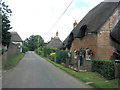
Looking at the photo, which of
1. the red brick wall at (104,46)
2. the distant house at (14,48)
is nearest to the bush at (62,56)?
the red brick wall at (104,46)

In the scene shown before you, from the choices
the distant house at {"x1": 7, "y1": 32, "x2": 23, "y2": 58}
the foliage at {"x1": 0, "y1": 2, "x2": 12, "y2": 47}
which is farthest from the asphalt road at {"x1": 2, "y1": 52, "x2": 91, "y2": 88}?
the distant house at {"x1": 7, "y1": 32, "x2": 23, "y2": 58}

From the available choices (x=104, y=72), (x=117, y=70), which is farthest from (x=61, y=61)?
(x=117, y=70)

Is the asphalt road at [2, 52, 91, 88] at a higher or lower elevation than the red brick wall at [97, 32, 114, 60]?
lower

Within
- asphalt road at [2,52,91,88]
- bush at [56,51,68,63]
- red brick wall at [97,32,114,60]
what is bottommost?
asphalt road at [2,52,91,88]

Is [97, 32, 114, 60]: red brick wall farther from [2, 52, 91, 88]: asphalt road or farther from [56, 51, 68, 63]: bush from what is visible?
[56, 51, 68, 63]: bush

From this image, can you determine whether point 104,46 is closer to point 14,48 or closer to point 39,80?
point 39,80

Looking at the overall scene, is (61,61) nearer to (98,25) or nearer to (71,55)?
(71,55)

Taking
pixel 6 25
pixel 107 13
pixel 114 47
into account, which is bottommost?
pixel 114 47

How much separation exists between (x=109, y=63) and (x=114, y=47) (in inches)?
199

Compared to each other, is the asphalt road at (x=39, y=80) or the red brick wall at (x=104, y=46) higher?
the red brick wall at (x=104, y=46)

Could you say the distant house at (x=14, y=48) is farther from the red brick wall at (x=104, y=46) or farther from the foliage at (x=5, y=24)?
the red brick wall at (x=104, y=46)

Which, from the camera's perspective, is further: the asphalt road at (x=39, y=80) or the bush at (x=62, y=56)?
the bush at (x=62, y=56)

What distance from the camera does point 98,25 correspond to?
48.0 ft

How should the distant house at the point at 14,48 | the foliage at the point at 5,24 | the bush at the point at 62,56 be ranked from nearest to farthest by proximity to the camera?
the foliage at the point at 5,24 → the bush at the point at 62,56 → the distant house at the point at 14,48
